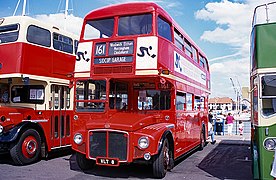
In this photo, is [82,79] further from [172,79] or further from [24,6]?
[24,6]

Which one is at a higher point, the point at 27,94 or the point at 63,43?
the point at 63,43

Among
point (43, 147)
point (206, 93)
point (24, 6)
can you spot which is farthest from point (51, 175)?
point (24, 6)

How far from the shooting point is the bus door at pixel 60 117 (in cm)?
1071

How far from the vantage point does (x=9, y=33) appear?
9797 mm

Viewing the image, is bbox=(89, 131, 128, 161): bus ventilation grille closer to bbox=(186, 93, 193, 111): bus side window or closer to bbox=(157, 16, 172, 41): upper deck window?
bbox=(157, 16, 172, 41): upper deck window

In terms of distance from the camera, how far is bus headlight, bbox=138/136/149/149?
7.21m

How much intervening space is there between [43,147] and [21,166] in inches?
44.6

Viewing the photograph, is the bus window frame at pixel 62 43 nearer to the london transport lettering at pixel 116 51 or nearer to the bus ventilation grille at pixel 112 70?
the london transport lettering at pixel 116 51

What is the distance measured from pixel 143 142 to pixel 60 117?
467 cm

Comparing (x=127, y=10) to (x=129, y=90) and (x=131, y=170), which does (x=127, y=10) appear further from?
(x=131, y=170)

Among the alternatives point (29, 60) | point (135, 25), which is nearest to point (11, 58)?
point (29, 60)

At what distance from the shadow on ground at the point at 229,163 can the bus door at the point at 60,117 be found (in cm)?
468

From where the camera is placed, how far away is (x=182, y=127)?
9.70 metres

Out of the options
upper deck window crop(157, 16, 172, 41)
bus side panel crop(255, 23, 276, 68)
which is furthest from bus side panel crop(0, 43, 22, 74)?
bus side panel crop(255, 23, 276, 68)
